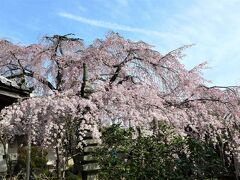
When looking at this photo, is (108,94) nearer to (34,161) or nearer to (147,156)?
(147,156)

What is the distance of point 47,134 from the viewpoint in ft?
40.6

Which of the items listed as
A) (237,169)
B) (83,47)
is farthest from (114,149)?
(237,169)

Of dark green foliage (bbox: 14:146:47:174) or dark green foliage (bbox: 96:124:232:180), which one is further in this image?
dark green foliage (bbox: 14:146:47:174)

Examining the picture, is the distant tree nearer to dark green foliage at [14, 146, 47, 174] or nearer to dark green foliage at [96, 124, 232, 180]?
dark green foliage at [96, 124, 232, 180]

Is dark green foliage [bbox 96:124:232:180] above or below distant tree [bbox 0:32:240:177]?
below

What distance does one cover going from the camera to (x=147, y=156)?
13.3 m

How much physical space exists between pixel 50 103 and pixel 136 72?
450cm

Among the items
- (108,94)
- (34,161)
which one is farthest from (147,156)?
(34,161)

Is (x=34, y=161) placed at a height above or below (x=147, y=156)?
above

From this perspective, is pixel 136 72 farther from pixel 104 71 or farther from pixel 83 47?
pixel 83 47

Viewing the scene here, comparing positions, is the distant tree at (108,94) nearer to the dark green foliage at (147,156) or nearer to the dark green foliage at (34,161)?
the dark green foliage at (147,156)

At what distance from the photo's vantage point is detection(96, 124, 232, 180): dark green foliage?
12852 mm

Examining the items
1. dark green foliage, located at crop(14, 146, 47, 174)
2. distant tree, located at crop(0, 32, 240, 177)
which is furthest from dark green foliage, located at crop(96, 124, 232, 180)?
dark green foliage, located at crop(14, 146, 47, 174)

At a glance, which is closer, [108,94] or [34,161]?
[108,94]
